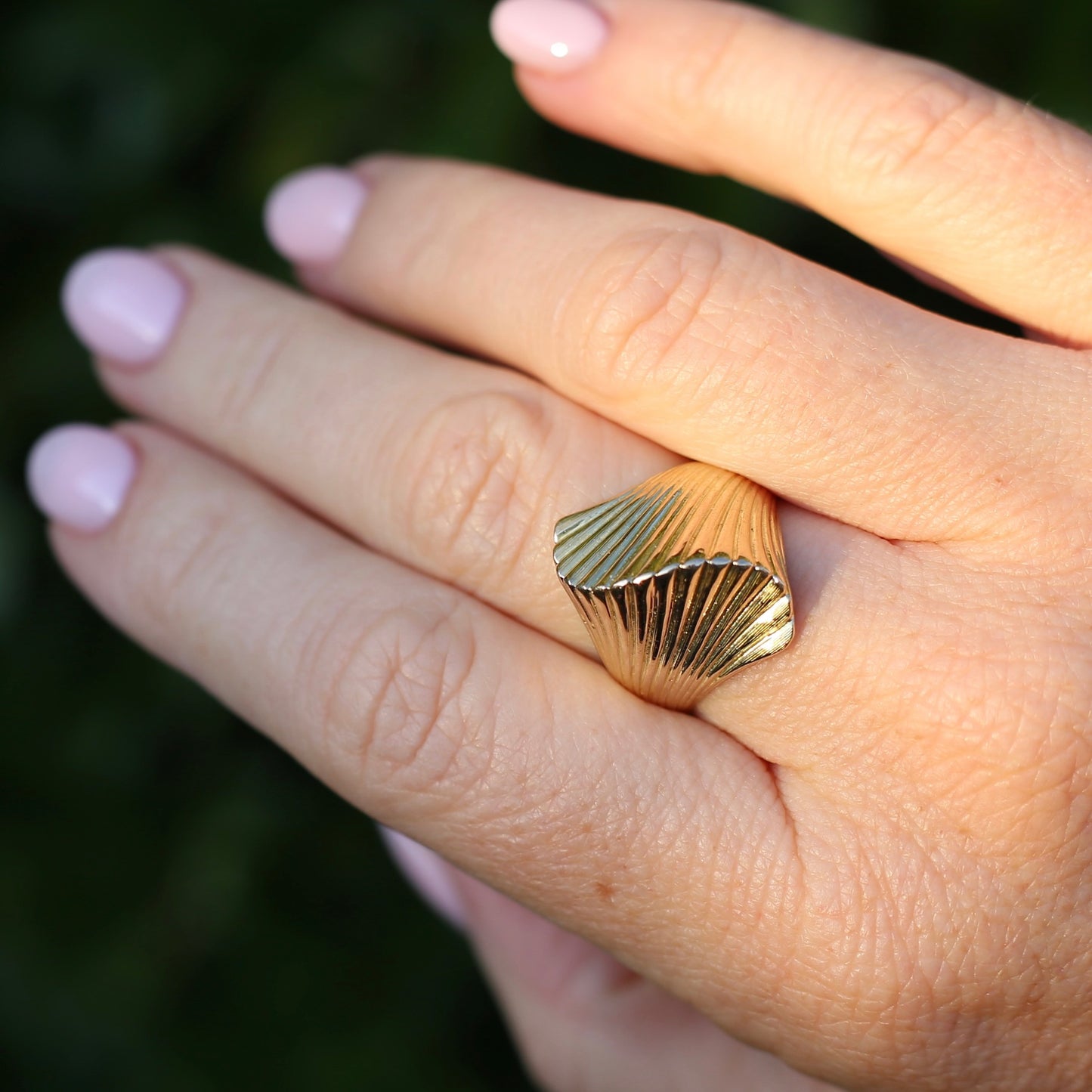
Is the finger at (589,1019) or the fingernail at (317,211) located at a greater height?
the fingernail at (317,211)

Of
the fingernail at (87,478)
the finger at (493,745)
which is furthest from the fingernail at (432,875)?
the fingernail at (87,478)

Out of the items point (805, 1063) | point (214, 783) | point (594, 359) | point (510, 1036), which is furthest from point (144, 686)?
point (805, 1063)

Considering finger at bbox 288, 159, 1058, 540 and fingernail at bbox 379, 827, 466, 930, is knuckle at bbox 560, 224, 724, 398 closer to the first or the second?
finger at bbox 288, 159, 1058, 540

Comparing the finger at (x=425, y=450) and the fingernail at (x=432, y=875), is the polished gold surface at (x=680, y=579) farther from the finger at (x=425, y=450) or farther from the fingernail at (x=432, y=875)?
the fingernail at (x=432, y=875)

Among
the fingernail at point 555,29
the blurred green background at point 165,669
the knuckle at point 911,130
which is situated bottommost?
the blurred green background at point 165,669

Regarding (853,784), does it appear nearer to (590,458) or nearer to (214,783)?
(590,458)


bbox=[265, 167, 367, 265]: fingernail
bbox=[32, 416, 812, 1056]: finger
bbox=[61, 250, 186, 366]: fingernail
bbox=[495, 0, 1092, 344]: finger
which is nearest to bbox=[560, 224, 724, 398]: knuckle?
bbox=[495, 0, 1092, 344]: finger
